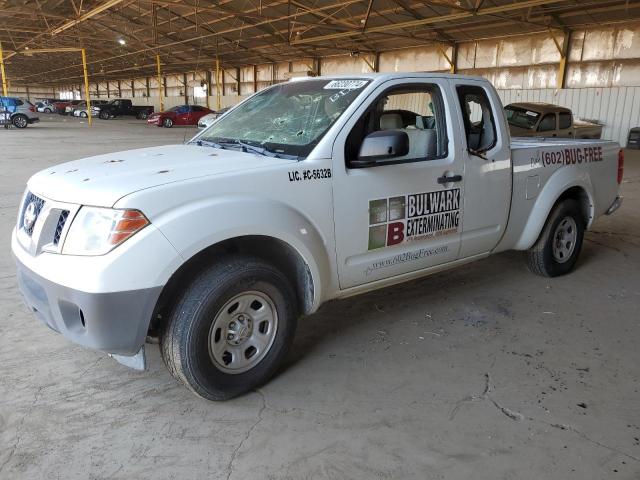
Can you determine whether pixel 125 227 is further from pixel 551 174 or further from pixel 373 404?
pixel 551 174

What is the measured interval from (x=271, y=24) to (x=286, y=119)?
81.1ft

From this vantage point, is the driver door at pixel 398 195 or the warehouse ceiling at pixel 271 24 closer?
the driver door at pixel 398 195

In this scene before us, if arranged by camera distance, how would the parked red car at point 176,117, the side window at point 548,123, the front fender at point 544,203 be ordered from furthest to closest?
the parked red car at point 176,117 < the side window at point 548,123 < the front fender at point 544,203

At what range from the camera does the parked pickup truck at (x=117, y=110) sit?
130 feet

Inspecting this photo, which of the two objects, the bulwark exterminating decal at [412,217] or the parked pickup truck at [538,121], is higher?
the parked pickup truck at [538,121]

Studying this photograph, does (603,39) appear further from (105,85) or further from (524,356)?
(105,85)

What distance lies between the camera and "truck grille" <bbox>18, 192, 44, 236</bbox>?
2.72 meters

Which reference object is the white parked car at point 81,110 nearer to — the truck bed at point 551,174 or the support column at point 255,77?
the support column at point 255,77

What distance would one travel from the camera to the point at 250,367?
2859 millimetres

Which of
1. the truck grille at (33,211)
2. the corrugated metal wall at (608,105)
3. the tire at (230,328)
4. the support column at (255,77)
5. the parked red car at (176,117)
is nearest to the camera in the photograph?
the tire at (230,328)

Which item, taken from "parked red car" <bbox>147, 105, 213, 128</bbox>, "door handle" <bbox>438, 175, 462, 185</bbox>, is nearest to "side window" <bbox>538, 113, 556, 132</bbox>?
"door handle" <bbox>438, 175, 462, 185</bbox>

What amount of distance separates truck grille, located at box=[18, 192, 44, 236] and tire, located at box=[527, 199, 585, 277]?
157 inches

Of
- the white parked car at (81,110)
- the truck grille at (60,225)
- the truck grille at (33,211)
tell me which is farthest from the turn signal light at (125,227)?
the white parked car at (81,110)

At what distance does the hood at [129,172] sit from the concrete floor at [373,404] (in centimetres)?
114
